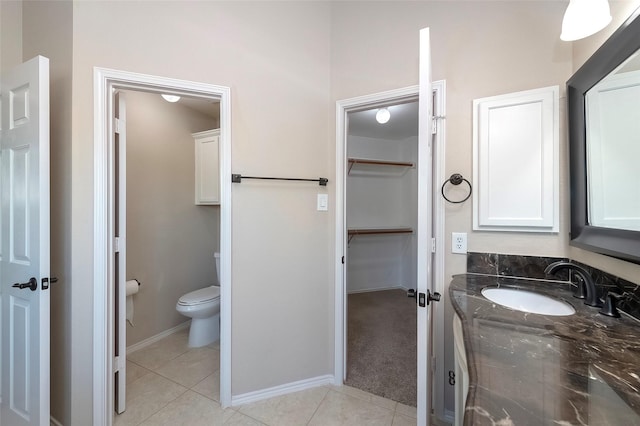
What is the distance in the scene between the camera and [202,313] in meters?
2.42

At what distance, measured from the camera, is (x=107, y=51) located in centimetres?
147

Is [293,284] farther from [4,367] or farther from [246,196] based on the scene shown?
[4,367]

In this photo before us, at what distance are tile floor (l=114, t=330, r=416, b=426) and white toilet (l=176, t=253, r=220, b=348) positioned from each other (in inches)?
15.0

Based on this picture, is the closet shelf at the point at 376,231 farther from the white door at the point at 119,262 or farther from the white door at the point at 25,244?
the white door at the point at 25,244

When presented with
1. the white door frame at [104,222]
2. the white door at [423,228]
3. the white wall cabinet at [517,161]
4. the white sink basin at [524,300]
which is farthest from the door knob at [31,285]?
the white wall cabinet at [517,161]

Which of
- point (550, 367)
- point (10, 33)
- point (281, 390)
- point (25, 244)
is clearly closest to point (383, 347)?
point (281, 390)

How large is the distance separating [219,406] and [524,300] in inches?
76.2

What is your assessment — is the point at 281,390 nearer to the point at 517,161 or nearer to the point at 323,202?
the point at 323,202

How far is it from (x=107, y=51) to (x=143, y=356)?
241cm

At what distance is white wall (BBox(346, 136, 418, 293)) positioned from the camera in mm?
4188

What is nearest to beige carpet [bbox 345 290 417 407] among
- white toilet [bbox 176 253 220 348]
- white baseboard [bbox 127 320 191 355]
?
white toilet [bbox 176 253 220 348]

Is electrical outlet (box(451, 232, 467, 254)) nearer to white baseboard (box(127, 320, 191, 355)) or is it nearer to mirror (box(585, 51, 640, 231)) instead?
mirror (box(585, 51, 640, 231))

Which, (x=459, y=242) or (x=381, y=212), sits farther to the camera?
(x=381, y=212)

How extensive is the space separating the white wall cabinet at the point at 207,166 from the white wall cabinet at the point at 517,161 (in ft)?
7.85
